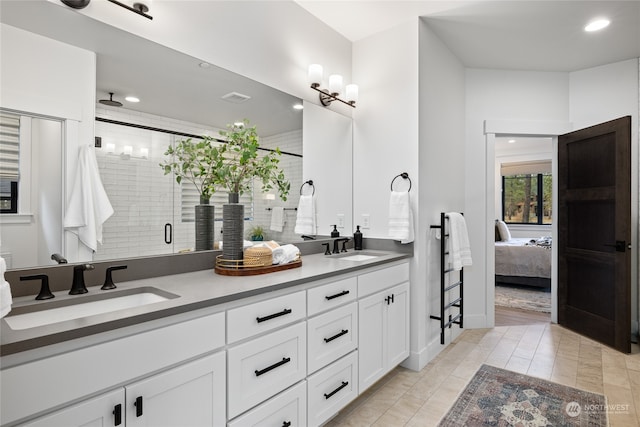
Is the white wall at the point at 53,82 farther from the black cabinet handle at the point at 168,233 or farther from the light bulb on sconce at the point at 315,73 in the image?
the light bulb on sconce at the point at 315,73

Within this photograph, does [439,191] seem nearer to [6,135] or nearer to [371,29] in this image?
[371,29]

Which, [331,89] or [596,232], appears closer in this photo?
[331,89]

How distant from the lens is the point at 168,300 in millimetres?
1258

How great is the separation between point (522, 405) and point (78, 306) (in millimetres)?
2524

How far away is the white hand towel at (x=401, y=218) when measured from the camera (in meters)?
2.65

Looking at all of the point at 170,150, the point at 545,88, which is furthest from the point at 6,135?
the point at 545,88

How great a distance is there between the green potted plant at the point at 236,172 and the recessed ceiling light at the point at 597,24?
2846mm

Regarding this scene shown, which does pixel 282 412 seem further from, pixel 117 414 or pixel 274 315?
pixel 117 414

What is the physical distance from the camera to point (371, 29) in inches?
115

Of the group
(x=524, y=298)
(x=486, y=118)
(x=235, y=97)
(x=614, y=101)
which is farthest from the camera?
(x=524, y=298)

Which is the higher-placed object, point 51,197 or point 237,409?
point 51,197

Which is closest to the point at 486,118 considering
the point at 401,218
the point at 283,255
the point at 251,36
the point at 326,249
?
the point at 401,218

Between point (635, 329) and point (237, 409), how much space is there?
4102 millimetres

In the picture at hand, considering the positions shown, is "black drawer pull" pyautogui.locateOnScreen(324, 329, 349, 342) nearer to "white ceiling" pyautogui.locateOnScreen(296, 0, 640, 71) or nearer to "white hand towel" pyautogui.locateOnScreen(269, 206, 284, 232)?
"white hand towel" pyautogui.locateOnScreen(269, 206, 284, 232)
